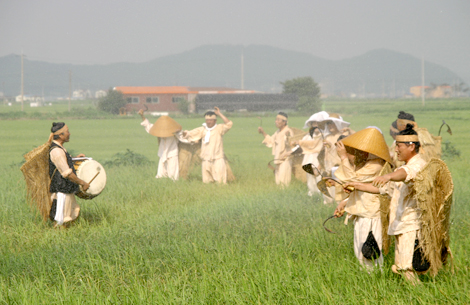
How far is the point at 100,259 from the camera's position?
5.03m

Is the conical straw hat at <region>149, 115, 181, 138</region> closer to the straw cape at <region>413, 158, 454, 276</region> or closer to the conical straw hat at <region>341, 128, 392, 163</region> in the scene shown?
the conical straw hat at <region>341, 128, 392, 163</region>

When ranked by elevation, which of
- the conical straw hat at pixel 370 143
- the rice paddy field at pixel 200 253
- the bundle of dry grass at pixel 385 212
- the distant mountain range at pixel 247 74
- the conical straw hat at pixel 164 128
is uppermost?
the distant mountain range at pixel 247 74

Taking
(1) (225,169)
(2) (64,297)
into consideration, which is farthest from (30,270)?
(1) (225,169)

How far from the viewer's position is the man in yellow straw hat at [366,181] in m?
4.48

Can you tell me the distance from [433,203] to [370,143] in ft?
2.53

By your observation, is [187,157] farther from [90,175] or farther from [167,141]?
[90,175]

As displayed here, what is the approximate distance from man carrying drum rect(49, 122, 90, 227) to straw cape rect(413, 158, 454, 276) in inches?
163

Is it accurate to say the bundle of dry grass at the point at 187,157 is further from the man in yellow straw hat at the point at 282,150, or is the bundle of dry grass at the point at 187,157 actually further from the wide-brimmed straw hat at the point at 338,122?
the wide-brimmed straw hat at the point at 338,122

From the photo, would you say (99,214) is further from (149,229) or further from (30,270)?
(30,270)

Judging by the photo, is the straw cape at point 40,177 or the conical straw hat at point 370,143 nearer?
the conical straw hat at point 370,143

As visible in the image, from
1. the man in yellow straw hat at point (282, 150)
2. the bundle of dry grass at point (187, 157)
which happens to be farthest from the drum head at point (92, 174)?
the bundle of dry grass at point (187, 157)

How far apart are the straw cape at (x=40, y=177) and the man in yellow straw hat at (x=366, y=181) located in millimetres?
3769

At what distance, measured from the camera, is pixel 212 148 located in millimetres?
10773

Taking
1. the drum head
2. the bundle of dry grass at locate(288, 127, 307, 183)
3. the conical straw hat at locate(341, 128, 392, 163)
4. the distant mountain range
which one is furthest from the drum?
the distant mountain range
